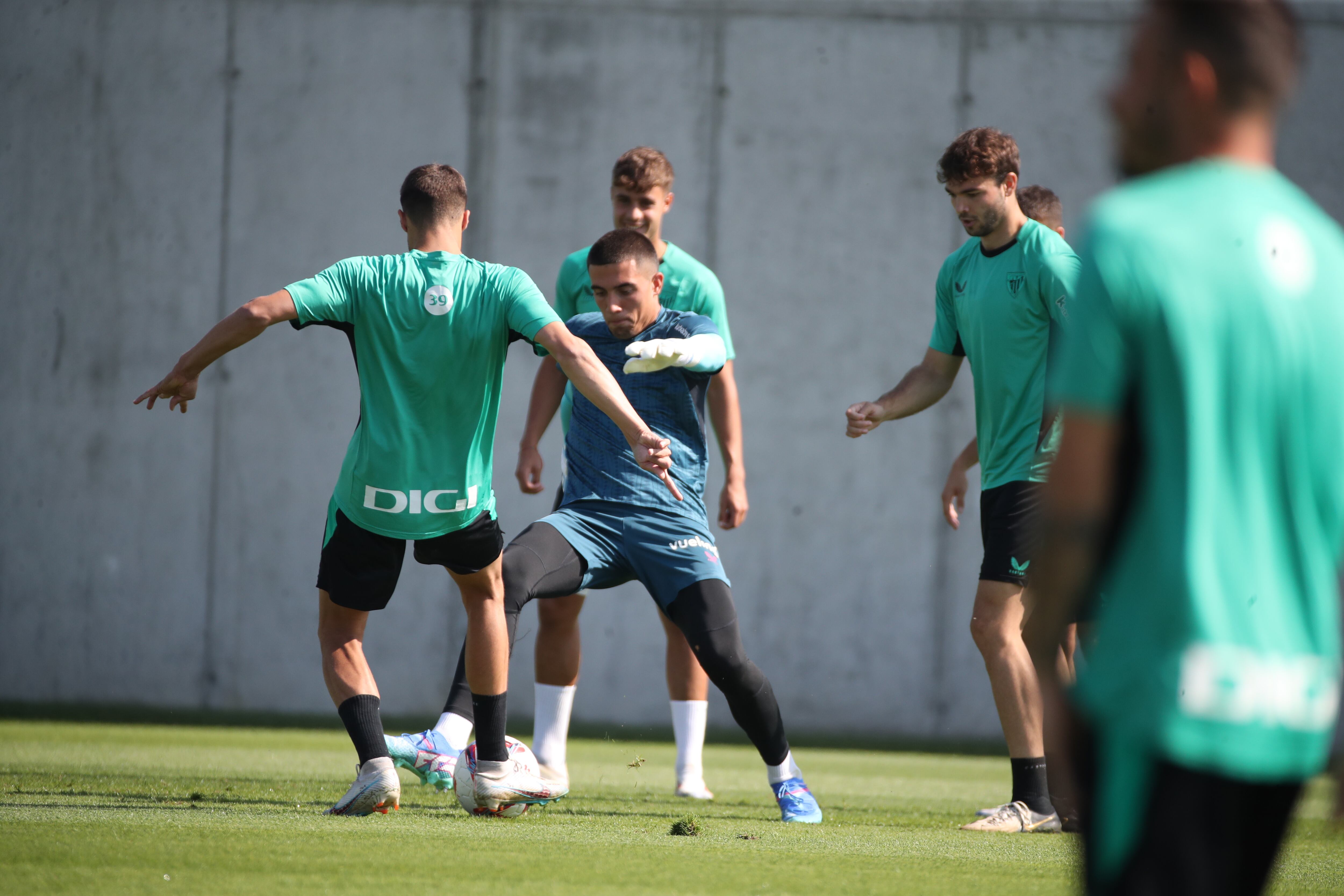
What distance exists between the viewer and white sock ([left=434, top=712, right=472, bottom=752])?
13.0 ft

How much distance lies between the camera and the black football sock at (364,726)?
3.58 m

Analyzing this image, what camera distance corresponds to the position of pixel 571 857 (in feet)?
9.32

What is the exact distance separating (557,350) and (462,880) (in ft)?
4.94

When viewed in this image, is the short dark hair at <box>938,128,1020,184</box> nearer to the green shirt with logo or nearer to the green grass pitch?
the green grass pitch

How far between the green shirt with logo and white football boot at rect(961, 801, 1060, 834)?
2.81 metres

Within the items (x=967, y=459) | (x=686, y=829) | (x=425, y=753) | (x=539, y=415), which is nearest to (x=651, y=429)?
(x=539, y=415)

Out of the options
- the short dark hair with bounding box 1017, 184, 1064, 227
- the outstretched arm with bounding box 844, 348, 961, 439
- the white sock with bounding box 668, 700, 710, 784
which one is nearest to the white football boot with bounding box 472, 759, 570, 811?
the white sock with bounding box 668, 700, 710, 784

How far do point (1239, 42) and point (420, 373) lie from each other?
2.75 metres

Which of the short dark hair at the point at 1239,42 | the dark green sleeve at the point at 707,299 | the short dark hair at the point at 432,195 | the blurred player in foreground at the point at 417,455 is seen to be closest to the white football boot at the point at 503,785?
the blurred player in foreground at the point at 417,455

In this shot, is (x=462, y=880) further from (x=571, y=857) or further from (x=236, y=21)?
(x=236, y=21)

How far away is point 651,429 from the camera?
4.24 metres

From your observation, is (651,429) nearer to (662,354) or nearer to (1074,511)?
(662,354)

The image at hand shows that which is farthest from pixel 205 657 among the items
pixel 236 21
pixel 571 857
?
pixel 571 857

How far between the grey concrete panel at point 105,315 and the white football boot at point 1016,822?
616 centimetres
